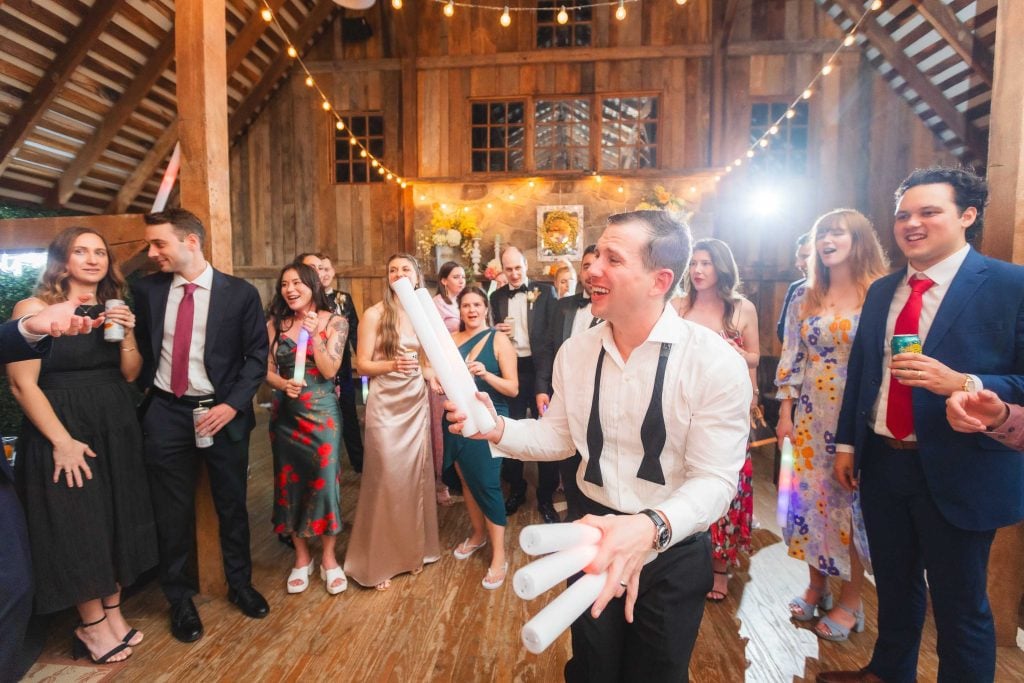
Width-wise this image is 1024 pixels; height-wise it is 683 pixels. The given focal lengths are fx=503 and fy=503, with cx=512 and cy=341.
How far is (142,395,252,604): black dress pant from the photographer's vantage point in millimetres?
2266

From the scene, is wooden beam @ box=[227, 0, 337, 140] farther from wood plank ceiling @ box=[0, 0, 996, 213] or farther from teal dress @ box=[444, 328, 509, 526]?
teal dress @ box=[444, 328, 509, 526]

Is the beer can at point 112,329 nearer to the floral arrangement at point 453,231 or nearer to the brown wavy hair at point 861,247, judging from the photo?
the brown wavy hair at point 861,247

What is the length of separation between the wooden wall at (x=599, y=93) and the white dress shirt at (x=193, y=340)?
4.61 meters

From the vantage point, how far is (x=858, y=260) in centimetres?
219

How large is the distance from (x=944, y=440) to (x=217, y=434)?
2.79m

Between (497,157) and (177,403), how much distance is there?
215 inches

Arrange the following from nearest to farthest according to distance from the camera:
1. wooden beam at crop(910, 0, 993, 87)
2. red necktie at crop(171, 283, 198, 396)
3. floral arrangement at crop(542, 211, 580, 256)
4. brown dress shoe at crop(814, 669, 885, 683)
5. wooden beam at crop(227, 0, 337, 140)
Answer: brown dress shoe at crop(814, 669, 885, 683) → red necktie at crop(171, 283, 198, 396) → wooden beam at crop(910, 0, 993, 87) → wooden beam at crop(227, 0, 337, 140) → floral arrangement at crop(542, 211, 580, 256)

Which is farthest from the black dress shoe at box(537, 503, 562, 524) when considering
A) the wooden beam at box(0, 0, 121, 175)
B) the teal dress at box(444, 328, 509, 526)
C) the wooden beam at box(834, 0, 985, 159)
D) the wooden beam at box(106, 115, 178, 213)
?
the wooden beam at box(834, 0, 985, 159)

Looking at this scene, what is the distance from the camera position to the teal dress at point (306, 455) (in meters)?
2.54

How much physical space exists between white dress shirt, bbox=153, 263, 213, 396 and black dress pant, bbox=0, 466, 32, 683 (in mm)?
739

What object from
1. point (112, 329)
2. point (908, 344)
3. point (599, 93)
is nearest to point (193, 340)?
point (112, 329)

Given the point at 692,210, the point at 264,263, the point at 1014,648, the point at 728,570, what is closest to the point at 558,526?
the point at 728,570

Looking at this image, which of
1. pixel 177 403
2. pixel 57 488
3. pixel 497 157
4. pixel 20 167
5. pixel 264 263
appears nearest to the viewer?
pixel 57 488

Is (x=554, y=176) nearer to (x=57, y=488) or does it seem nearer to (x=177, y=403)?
(x=177, y=403)
